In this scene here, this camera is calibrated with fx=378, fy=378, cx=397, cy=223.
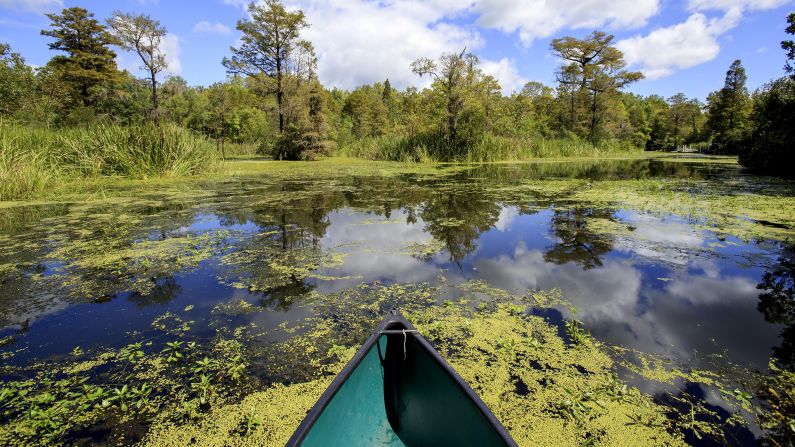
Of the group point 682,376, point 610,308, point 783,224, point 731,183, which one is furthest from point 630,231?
point 731,183

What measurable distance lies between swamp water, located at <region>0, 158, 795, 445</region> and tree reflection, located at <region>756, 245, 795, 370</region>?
0.06 feet

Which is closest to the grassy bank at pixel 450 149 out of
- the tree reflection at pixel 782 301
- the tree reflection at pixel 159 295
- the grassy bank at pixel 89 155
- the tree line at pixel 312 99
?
the tree line at pixel 312 99

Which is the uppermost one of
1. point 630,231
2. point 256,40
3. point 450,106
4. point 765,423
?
point 256,40

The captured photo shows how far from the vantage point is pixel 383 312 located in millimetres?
2723

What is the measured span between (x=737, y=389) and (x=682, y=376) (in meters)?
0.21

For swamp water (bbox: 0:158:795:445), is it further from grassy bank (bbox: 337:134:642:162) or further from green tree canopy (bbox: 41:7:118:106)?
green tree canopy (bbox: 41:7:118:106)

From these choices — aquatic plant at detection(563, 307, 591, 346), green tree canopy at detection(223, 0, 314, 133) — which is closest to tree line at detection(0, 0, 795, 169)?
green tree canopy at detection(223, 0, 314, 133)

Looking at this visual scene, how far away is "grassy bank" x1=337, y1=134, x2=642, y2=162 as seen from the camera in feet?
55.9

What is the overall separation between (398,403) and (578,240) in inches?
145

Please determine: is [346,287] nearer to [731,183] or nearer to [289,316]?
[289,316]

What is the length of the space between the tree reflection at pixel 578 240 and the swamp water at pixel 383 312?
0.14 ft

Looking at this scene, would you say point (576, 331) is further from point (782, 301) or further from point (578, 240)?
point (578, 240)

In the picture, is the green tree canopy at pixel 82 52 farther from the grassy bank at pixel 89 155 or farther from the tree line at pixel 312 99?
the grassy bank at pixel 89 155

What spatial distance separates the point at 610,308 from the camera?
9.11ft
